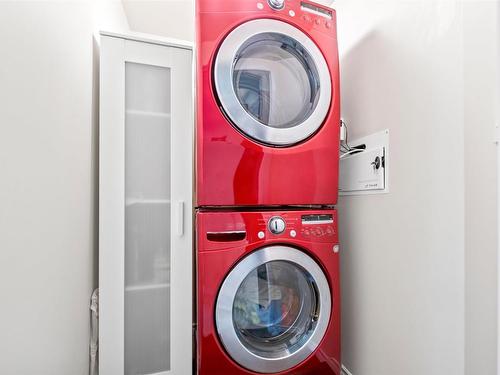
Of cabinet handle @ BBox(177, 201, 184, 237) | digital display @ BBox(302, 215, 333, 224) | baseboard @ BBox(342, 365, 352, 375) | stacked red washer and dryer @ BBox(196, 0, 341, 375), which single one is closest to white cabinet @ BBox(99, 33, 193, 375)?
cabinet handle @ BBox(177, 201, 184, 237)

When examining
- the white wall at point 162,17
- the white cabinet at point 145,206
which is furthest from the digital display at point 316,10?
→ the white wall at point 162,17

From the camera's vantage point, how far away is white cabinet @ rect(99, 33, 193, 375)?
131 centimetres

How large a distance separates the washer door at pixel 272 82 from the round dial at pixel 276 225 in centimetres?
34

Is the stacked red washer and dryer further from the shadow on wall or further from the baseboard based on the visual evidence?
the shadow on wall
